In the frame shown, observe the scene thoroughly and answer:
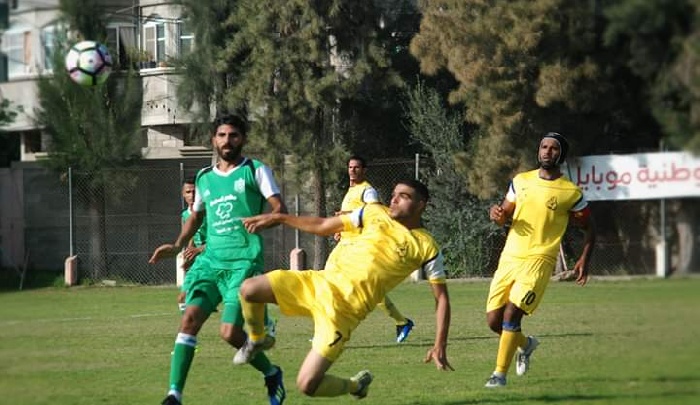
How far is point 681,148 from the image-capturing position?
8.39ft

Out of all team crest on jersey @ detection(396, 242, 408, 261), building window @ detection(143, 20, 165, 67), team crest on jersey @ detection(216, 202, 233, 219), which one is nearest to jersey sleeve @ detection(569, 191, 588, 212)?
team crest on jersey @ detection(396, 242, 408, 261)

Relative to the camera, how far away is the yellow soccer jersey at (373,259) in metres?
7.43

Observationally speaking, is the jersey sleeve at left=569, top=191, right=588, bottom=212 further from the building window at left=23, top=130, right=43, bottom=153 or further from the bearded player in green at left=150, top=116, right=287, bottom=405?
the building window at left=23, top=130, right=43, bottom=153

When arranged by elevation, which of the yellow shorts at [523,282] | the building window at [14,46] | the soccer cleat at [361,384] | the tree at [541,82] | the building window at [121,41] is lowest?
the soccer cleat at [361,384]

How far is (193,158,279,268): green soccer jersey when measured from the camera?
28.1 ft

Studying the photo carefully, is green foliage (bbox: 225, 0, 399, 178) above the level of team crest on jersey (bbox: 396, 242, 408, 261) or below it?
above

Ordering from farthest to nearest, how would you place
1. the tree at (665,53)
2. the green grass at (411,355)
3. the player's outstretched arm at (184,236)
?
the player's outstretched arm at (184,236)
the green grass at (411,355)
the tree at (665,53)

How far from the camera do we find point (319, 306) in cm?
740

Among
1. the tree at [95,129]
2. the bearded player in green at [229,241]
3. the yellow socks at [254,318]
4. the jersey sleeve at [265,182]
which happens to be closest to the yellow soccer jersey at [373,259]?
the yellow socks at [254,318]

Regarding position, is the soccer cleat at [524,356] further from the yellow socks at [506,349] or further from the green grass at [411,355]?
the yellow socks at [506,349]

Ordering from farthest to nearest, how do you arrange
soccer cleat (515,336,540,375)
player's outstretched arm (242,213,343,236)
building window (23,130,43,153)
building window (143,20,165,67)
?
1. building window (143,20,165,67)
2. building window (23,130,43,153)
3. soccer cleat (515,336,540,375)
4. player's outstretched arm (242,213,343,236)

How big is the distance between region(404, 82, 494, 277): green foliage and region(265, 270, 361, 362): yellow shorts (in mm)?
16843

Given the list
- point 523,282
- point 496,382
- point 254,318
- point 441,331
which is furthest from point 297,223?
point 523,282

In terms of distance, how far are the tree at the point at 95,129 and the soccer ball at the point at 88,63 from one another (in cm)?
274
